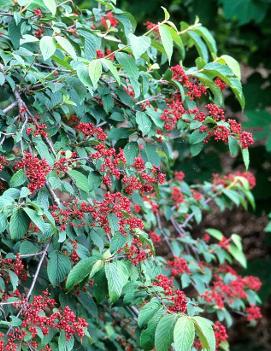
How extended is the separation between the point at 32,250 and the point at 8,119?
0.35 metres

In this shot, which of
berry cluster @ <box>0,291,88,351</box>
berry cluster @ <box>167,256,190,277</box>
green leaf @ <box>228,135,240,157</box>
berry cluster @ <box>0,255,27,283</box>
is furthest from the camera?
berry cluster @ <box>167,256,190,277</box>

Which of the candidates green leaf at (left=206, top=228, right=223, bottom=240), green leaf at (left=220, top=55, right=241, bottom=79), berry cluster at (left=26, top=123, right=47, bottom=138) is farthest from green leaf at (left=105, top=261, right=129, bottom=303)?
green leaf at (left=206, top=228, right=223, bottom=240)

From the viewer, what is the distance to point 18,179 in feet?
5.53

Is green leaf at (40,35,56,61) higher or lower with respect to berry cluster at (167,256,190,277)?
higher

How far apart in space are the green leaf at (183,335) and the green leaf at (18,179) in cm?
49

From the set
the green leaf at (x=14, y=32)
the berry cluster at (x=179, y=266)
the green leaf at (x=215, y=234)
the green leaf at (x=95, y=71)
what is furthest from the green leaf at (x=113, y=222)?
the green leaf at (x=215, y=234)

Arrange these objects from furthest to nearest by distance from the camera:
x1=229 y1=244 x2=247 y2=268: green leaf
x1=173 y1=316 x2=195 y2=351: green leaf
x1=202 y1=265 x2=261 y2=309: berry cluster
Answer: x1=229 y1=244 x2=247 y2=268: green leaf
x1=202 y1=265 x2=261 y2=309: berry cluster
x1=173 y1=316 x2=195 y2=351: green leaf

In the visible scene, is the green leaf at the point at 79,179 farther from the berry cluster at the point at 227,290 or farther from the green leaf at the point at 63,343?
the berry cluster at the point at 227,290

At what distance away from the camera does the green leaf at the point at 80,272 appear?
1.66 meters

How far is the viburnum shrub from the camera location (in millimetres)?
1631

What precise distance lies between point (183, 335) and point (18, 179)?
0.53 meters

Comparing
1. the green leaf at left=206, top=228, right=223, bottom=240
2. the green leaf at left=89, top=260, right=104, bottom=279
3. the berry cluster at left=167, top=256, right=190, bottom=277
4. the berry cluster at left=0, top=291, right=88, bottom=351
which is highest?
the green leaf at left=89, top=260, right=104, bottom=279

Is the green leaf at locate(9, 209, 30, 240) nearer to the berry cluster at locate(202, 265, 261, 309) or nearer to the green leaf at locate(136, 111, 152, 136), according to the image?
the green leaf at locate(136, 111, 152, 136)

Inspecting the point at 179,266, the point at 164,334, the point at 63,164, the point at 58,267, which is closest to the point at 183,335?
the point at 164,334
